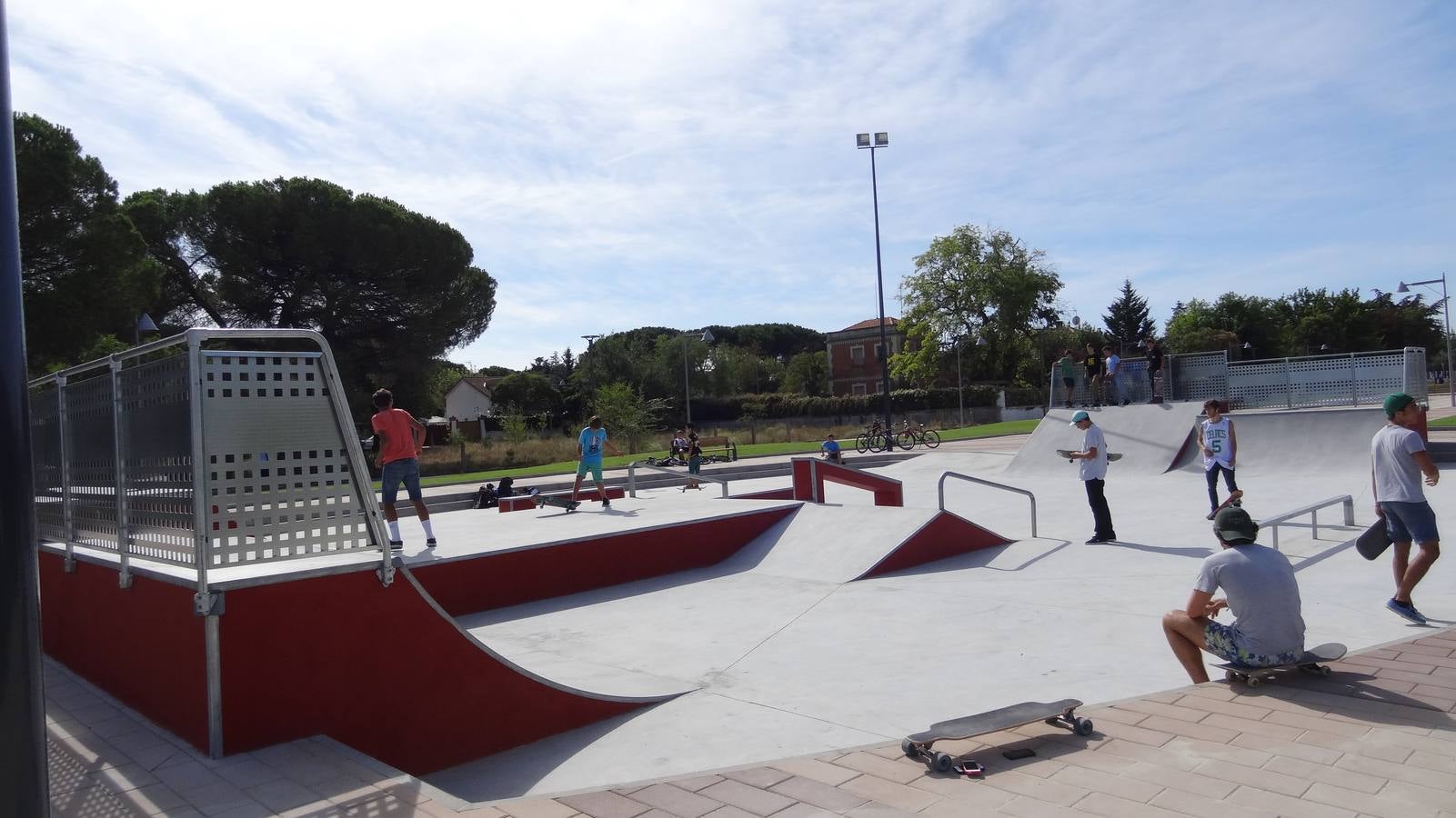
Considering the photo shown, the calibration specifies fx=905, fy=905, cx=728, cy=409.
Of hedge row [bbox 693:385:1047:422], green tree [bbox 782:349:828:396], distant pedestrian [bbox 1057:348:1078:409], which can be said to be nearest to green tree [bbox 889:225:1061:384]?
hedge row [bbox 693:385:1047:422]

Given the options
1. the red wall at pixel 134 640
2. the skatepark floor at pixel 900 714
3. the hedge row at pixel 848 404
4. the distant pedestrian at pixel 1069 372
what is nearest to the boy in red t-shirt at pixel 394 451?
the skatepark floor at pixel 900 714

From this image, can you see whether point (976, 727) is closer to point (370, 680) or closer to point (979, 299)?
point (370, 680)

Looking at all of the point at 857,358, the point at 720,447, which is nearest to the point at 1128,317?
the point at 857,358

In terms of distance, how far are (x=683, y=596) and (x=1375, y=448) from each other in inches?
236

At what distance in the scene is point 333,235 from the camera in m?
38.0

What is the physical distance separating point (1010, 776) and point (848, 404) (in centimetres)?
5265

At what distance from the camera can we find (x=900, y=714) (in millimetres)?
5273

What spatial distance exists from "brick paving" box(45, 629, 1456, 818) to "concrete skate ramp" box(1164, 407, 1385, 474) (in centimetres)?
1373

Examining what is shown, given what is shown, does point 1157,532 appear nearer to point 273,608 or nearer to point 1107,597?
point 1107,597

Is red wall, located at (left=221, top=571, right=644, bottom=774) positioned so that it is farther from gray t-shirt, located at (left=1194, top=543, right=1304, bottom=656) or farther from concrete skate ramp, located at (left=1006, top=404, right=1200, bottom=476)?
concrete skate ramp, located at (left=1006, top=404, right=1200, bottom=476)

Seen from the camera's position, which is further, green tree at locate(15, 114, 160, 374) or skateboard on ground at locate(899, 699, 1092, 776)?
green tree at locate(15, 114, 160, 374)

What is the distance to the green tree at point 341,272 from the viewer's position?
3662 centimetres

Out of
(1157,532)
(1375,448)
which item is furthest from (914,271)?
(1375,448)

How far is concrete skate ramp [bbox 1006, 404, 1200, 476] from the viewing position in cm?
1873
